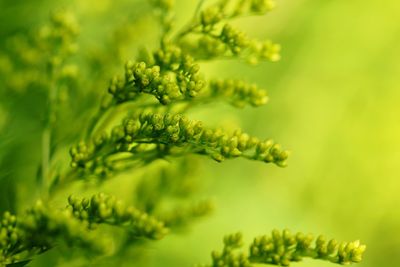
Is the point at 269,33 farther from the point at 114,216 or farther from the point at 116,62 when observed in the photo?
the point at 114,216

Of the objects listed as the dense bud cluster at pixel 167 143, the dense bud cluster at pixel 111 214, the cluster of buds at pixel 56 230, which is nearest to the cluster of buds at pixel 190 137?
the dense bud cluster at pixel 167 143

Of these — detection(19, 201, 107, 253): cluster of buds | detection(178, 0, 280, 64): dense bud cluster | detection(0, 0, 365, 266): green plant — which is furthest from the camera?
detection(178, 0, 280, 64): dense bud cluster

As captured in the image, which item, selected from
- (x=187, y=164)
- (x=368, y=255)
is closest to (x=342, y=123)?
(x=368, y=255)

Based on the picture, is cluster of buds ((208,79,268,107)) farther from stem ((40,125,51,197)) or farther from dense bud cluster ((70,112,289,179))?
stem ((40,125,51,197))

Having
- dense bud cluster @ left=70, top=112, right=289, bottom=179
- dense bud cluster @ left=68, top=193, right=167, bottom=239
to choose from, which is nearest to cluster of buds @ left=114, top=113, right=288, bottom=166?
dense bud cluster @ left=70, top=112, right=289, bottom=179

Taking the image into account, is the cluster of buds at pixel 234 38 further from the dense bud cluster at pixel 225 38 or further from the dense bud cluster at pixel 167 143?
the dense bud cluster at pixel 167 143

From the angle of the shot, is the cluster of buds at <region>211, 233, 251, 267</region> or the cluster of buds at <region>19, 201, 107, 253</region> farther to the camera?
the cluster of buds at <region>211, 233, 251, 267</region>

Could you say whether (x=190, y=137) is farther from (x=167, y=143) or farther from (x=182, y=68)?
(x=182, y=68)
